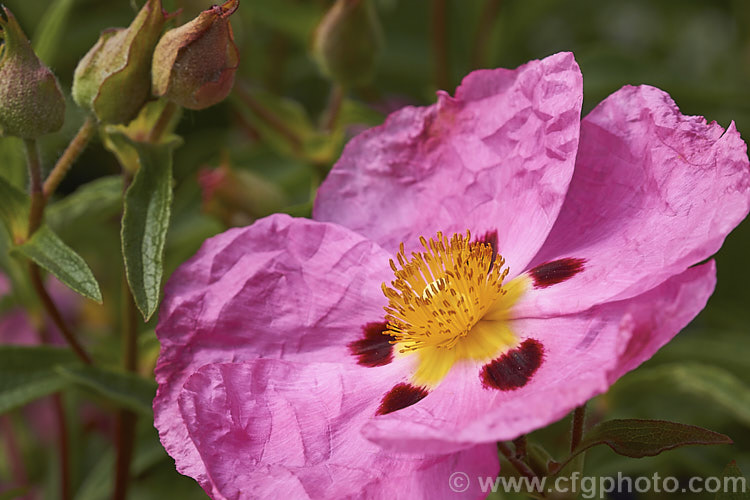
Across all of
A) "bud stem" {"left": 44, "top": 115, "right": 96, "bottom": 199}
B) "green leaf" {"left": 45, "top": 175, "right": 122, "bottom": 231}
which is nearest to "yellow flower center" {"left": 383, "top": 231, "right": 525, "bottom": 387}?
"bud stem" {"left": 44, "top": 115, "right": 96, "bottom": 199}

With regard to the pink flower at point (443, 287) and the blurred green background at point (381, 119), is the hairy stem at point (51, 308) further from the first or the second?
the pink flower at point (443, 287)

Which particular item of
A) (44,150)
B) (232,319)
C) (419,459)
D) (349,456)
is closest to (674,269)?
(419,459)

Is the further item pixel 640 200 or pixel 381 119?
pixel 381 119

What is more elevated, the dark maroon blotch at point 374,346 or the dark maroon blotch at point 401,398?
the dark maroon blotch at point 374,346

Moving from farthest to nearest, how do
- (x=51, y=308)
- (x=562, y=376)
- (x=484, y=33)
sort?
(x=484, y=33) < (x=51, y=308) < (x=562, y=376)

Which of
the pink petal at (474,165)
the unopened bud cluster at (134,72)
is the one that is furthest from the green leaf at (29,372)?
the pink petal at (474,165)

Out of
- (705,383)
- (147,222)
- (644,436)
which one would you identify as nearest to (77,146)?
(147,222)

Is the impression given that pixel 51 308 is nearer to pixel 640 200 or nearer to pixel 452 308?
pixel 452 308

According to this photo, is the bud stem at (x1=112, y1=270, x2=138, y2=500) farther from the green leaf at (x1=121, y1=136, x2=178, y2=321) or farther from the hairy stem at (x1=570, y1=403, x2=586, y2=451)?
the hairy stem at (x1=570, y1=403, x2=586, y2=451)

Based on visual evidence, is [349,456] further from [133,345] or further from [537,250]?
[133,345]
